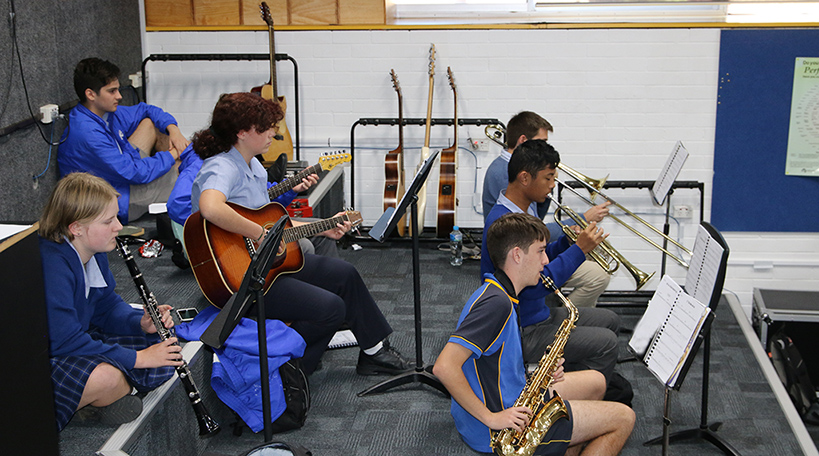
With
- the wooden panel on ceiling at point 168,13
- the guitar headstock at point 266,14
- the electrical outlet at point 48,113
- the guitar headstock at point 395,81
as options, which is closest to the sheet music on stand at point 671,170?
the guitar headstock at point 395,81

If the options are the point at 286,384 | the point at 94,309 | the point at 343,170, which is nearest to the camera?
the point at 94,309

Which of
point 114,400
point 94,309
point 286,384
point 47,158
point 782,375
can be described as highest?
point 47,158

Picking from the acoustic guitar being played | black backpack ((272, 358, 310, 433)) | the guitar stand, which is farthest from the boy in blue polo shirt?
the acoustic guitar being played

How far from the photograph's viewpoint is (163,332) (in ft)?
8.12

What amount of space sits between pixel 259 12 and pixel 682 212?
344cm

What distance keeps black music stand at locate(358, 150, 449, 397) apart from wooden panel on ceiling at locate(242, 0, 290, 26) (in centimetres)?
276

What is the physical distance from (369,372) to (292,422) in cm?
54

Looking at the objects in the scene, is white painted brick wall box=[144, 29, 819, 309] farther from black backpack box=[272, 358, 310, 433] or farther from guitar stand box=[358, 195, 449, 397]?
black backpack box=[272, 358, 310, 433]

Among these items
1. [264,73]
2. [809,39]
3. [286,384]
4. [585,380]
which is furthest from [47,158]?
[809,39]

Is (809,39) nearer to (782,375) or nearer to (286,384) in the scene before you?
(782,375)

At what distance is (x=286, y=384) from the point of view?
2.94 meters

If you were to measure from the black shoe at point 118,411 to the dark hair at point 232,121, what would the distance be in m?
1.13

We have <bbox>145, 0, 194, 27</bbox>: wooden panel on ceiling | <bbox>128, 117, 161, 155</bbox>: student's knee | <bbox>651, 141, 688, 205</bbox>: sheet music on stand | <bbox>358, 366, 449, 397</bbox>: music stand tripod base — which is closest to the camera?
<bbox>358, 366, 449, 397</bbox>: music stand tripod base

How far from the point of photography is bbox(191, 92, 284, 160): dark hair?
2975 millimetres
